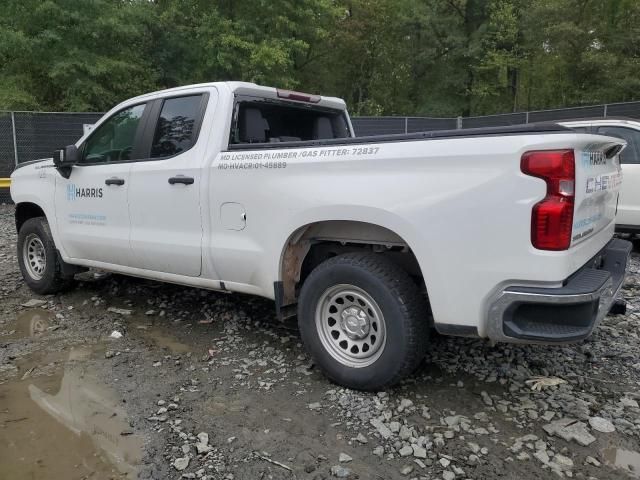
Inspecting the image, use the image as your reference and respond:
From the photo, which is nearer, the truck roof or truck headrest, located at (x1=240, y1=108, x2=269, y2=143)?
the truck roof

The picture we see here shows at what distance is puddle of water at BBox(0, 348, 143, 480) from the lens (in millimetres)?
2828

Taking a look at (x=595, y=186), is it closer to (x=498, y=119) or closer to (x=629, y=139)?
(x=629, y=139)

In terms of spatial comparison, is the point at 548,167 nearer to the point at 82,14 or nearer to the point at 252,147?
the point at 252,147

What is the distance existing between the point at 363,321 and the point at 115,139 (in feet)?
9.90

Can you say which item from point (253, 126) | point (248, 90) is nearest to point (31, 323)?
point (253, 126)

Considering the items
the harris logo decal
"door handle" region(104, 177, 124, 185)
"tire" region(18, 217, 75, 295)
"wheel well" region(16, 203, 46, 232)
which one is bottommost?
"tire" region(18, 217, 75, 295)

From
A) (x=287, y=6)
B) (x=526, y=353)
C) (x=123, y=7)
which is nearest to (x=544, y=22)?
(x=287, y=6)

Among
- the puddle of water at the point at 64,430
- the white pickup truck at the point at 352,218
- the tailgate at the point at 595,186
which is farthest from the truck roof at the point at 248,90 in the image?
the tailgate at the point at 595,186

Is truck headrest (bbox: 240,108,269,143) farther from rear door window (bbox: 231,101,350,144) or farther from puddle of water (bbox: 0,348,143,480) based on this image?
puddle of water (bbox: 0,348,143,480)

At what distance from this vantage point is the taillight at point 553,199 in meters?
2.67

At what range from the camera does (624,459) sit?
9.20 ft

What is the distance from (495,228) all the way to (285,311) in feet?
5.56

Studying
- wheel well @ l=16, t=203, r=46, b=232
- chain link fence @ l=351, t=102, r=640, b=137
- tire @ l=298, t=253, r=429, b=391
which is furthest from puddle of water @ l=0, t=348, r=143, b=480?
chain link fence @ l=351, t=102, r=640, b=137

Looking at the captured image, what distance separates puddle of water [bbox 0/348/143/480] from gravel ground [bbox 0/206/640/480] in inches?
0.5
